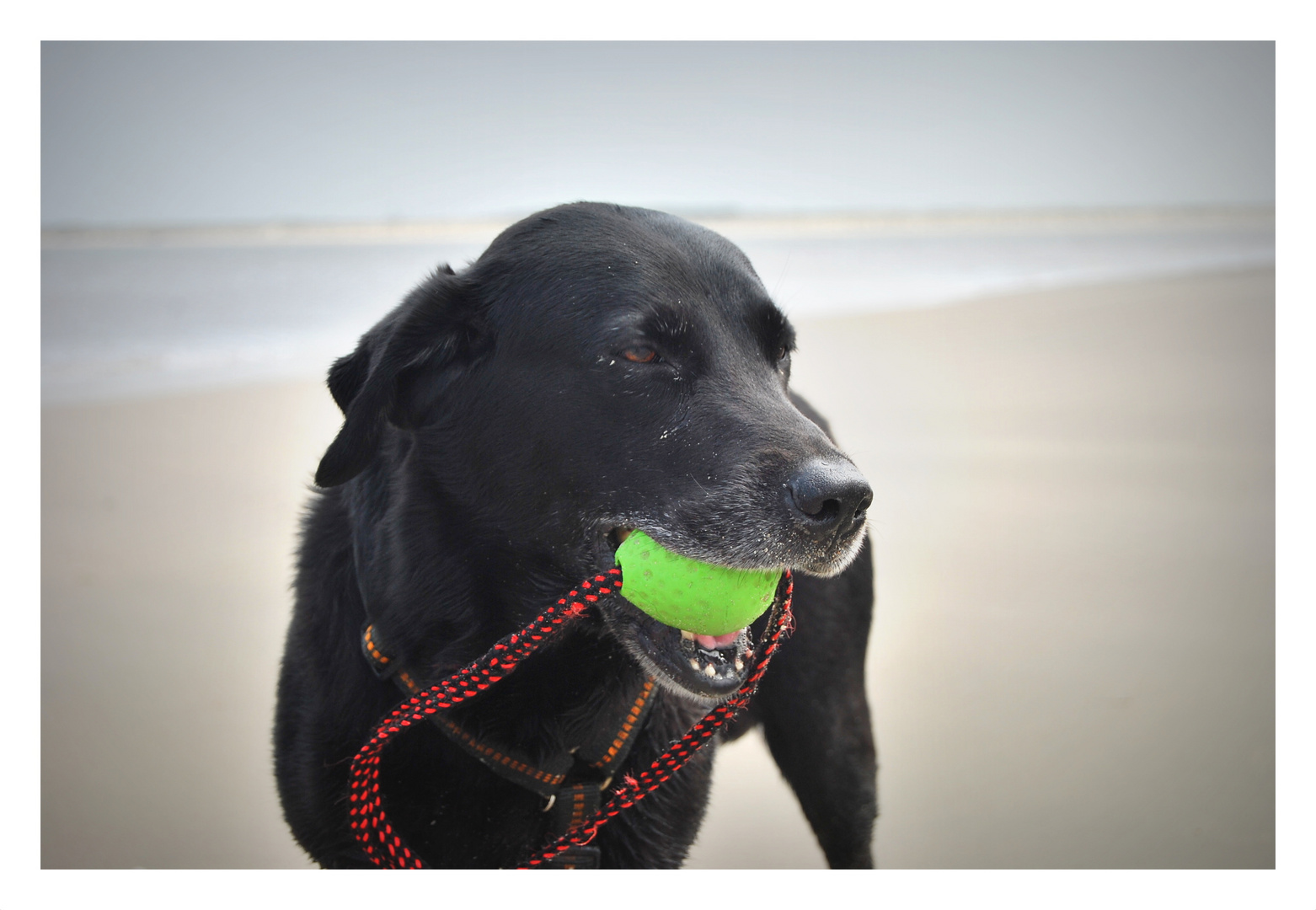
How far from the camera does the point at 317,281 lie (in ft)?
42.5

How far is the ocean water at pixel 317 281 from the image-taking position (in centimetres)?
751

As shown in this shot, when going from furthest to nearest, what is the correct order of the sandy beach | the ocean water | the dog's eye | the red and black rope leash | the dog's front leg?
1. the ocean water
2. the sandy beach
3. the dog's front leg
4. the dog's eye
5. the red and black rope leash

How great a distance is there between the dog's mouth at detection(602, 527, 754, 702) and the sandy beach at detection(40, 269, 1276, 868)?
3.57ft

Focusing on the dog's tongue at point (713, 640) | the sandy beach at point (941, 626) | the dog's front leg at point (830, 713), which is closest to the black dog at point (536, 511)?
the dog's tongue at point (713, 640)

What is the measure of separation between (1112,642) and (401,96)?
347 cm

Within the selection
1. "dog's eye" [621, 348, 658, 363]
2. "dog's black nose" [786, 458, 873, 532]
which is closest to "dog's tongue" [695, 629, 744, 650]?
"dog's black nose" [786, 458, 873, 532]

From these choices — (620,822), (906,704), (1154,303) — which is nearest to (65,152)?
(620,822)

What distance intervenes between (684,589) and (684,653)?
0.15 m

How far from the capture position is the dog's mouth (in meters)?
1.86

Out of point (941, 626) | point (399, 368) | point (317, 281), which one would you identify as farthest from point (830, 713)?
point (317, 281)

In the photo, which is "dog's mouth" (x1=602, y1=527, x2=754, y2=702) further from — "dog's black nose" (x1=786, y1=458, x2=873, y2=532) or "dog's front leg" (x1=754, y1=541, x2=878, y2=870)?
"dog's front leg" (x1=754, y1=541, x2=878, y2=870)

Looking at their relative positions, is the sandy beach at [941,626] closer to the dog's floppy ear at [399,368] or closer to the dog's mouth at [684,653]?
the dog's mouth at [684,653]

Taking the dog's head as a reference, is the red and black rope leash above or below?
below

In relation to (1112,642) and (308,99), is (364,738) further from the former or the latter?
(1112,642)
